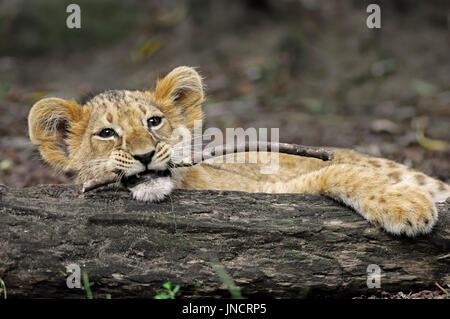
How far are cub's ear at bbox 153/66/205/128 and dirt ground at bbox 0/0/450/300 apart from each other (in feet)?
15.2

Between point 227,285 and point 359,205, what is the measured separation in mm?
1387

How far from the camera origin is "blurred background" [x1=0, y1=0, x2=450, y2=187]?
12.6m

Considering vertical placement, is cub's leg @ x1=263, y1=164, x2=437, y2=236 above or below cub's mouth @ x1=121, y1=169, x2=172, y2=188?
below

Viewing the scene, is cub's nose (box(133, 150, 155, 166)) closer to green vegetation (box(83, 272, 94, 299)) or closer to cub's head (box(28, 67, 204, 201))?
cub's head (box(28, 67, 204, 201))

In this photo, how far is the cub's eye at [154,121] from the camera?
600 cm

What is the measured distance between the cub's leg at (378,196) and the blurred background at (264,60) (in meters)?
5.67

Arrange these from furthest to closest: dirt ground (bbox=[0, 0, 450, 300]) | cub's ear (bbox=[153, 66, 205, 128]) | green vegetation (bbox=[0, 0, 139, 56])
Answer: green vegetation (bbox=[0, 0, 139, 56]), dirt ground (bbox=[0, 0, 450, 300]), cub's ear (bbox=[153, 66, 205, 128])

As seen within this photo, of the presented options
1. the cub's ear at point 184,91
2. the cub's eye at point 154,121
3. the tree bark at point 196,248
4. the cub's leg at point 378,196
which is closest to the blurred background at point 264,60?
the cub's ear at point 184,91

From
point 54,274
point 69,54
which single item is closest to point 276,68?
point 69,54

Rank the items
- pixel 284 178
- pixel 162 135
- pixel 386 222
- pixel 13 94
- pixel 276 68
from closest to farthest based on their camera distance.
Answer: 1. pixel 386 222
2. pixel 162 135
3. pixel 284 178
4. pixel 13 94
5. pixel 276 68

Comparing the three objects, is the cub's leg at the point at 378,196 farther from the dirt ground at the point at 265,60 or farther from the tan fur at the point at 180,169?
the dirt ground at the point at 265,60

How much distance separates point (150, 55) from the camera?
54.1 feet

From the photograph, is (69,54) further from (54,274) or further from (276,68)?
(54,274)

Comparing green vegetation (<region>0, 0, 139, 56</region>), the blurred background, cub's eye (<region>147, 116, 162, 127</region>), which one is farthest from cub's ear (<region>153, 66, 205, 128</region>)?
green vegetation (<region>0, 0, 139, 56</region>)
